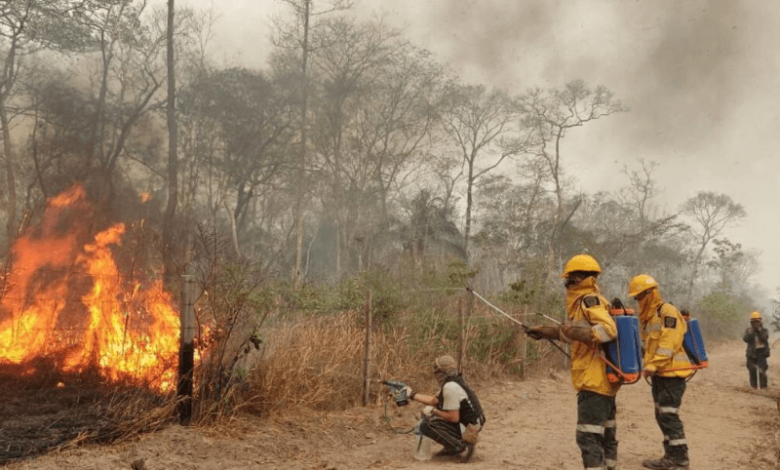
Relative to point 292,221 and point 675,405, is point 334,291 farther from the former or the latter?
point 292,221

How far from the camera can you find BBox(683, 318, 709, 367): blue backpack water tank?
7113 millimetres

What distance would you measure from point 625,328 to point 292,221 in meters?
37.5

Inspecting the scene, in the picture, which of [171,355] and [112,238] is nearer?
[171,355]

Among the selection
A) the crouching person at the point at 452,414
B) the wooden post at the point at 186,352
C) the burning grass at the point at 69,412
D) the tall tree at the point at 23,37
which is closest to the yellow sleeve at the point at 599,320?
the crouching person at the point at 452,414

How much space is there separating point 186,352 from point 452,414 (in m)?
3.06

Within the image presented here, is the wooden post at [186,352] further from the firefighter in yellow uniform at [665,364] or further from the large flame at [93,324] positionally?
the firefighter in yellow uniform at [665,364]

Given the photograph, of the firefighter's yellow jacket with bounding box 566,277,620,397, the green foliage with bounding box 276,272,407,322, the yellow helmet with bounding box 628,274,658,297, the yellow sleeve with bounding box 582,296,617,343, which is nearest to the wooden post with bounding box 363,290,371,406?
the green foliage with bounding box 276,272,407,322

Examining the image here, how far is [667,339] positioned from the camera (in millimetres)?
6621

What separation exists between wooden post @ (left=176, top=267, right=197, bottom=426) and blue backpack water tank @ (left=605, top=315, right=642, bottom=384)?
14.6 feet

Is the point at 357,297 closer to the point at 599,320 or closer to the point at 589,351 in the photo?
the point at 589,351

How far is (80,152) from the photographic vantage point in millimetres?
18828

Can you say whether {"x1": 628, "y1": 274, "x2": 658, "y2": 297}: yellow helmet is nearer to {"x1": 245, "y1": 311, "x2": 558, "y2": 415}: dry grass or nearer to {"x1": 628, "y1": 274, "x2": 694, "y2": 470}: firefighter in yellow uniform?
{"x1": 628, "y1": 274, "x2": 694, "y2": 470}: firefighter in yellow uniform

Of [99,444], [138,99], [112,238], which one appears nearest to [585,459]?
[99,444]

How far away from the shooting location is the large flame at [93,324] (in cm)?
780
